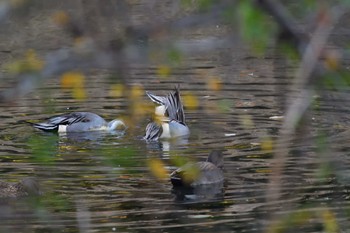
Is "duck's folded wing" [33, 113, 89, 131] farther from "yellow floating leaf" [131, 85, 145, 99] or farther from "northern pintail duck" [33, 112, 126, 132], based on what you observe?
"yellow floating leaf" [131, 85, 145, 99]

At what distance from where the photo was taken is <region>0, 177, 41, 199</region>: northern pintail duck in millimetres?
9416

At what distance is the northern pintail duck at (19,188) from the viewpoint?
9.42m

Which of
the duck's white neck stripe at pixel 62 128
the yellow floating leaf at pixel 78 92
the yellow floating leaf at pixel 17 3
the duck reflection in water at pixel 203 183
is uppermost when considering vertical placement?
the yellow floating leaf at pixel 17 3

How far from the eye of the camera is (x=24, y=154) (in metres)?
11.7

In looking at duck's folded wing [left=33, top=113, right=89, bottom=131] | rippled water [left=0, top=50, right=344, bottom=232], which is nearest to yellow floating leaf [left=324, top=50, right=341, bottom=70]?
rippled water [left=0, top=50, right=344, bottom=232]

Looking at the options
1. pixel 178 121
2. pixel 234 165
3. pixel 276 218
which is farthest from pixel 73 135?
pixel 276 218

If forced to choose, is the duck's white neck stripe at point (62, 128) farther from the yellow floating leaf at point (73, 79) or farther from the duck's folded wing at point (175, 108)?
the yellow floating leaf at point (73, 79)

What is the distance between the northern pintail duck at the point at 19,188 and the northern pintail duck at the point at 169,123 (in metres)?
2.99

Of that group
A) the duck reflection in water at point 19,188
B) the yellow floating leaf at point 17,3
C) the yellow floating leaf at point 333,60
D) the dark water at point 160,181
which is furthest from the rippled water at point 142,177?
the yellow floating leaf at point 333,60

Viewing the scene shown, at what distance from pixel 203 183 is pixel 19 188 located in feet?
6.65

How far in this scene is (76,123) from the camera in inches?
550

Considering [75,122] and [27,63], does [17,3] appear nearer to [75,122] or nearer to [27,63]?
[27,63]

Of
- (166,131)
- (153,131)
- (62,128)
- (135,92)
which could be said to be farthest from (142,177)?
(135,92)

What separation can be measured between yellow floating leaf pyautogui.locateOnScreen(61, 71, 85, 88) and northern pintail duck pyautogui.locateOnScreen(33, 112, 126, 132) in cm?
996
